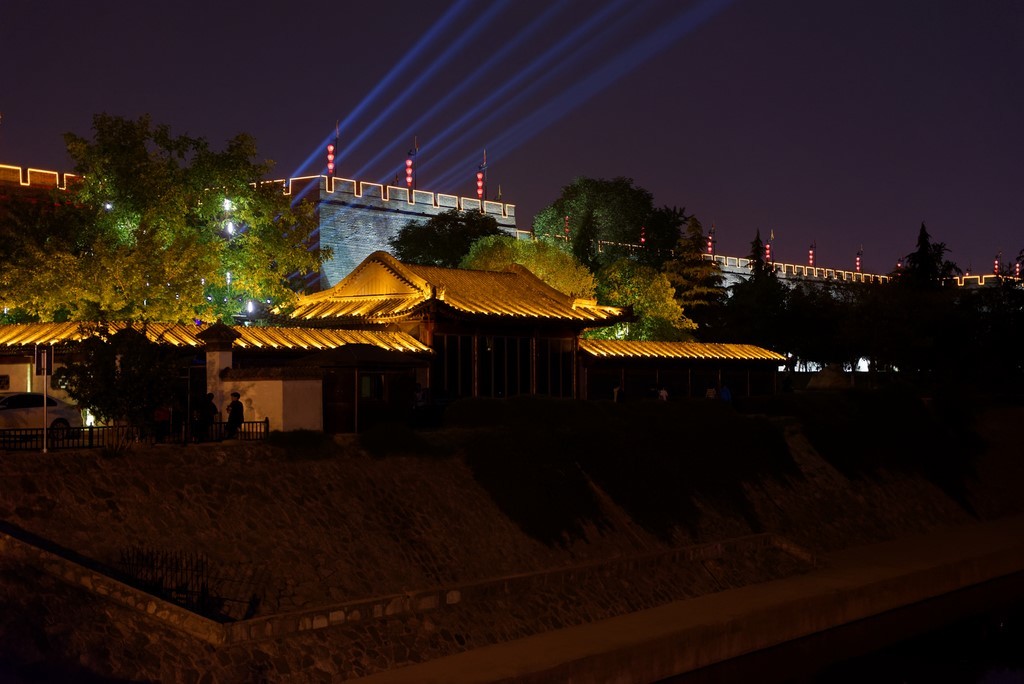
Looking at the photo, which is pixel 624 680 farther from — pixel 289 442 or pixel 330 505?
pixel 289 442

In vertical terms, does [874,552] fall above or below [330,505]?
below

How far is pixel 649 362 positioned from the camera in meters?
40.6

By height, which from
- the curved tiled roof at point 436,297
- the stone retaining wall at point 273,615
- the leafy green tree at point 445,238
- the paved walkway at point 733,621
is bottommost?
the paved walkway at point 733,621

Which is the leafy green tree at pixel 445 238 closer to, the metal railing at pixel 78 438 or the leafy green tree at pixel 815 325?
the leafy green tree at pixel 815 325

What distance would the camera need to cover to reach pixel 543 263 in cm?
4825

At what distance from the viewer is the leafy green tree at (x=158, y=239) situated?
102ft

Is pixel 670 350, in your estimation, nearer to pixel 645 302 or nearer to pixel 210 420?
pixel 645 302

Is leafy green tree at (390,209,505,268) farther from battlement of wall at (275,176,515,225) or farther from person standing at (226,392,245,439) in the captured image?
person standing at (226,392,245,439)

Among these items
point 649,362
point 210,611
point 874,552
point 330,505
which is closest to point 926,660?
point 874,552

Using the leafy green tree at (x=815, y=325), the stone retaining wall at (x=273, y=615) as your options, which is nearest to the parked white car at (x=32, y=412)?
the stone retaining wall at (x=273, y=615)

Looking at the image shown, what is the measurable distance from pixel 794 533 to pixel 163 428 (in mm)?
13357

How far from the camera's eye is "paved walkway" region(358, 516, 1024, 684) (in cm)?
1382

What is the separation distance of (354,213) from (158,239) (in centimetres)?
3658

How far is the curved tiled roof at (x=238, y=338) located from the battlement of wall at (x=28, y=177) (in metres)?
27.8
